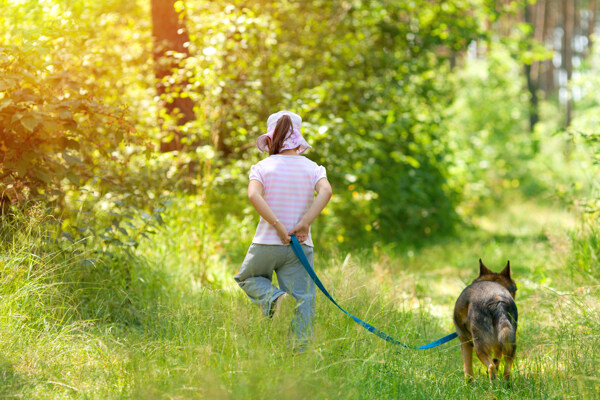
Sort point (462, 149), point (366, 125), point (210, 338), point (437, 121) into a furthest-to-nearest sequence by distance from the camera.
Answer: point (462, 149), point (437, 121), point (366, 125), point (210, 338)

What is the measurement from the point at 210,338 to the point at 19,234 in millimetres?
2033

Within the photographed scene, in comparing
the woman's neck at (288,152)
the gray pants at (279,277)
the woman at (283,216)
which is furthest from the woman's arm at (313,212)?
the woman's neck at (288,152)

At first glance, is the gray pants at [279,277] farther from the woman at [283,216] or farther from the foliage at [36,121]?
the foliage at [36,121]

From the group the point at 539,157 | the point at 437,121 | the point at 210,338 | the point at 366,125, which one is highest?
the point at 210,338

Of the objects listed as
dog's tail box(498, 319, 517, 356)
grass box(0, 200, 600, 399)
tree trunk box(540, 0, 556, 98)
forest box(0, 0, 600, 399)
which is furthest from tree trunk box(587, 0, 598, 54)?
dog's tail box(498, 319, 517, 356)

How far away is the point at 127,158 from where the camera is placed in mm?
7188

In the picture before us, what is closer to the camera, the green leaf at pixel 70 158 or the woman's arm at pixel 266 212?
the woman's arm at pixel 266 212

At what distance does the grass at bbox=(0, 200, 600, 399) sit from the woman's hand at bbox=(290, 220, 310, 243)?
2.25 feet

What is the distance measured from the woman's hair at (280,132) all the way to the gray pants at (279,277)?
0.77 meters

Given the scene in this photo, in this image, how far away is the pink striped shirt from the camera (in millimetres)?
4312

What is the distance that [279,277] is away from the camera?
14.6ft

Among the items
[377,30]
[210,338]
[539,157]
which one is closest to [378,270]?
[210,338]

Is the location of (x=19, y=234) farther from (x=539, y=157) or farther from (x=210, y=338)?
(x=539, y=157)

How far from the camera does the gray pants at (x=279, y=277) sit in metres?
4.27
